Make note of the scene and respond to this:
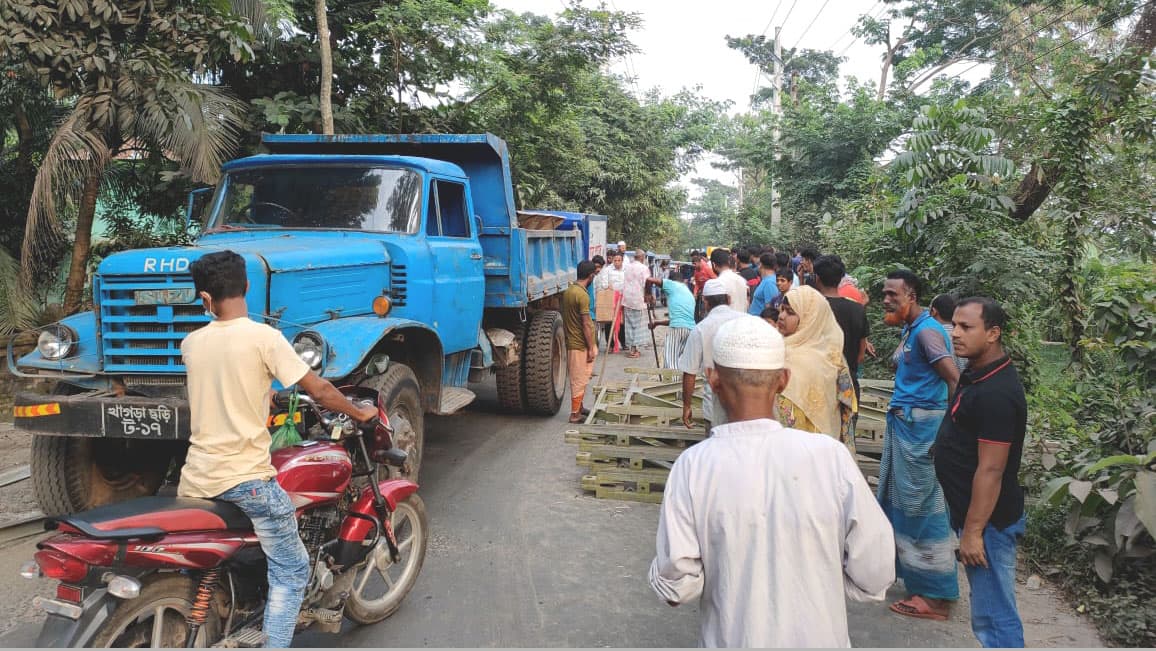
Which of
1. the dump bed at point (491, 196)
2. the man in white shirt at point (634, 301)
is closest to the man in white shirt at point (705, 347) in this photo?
the dump bed at point (491, 196)

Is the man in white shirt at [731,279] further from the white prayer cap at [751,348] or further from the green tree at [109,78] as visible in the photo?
the white prayer cap at [751,348]

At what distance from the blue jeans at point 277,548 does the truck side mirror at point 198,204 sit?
14.0 feet

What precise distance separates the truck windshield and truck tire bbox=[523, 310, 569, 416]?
2.75 metres

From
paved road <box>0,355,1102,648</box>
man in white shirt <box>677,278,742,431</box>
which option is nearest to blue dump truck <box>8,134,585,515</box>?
paved road <box>0,355,1102,648</box>

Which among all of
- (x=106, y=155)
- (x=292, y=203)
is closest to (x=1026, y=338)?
(x=292, y=203)

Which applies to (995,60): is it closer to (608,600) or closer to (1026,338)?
(1026,338)

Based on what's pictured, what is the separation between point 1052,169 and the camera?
7.01 m

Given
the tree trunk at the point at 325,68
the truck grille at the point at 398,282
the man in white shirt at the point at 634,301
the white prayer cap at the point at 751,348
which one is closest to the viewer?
the white prayer cap at the point at 751,348

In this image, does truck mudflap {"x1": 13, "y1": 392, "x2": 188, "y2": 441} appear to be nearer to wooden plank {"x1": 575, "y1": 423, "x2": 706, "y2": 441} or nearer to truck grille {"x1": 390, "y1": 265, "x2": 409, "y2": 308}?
truck grille {"x1": 390, "y1": 265, "x2": 409, "y2": 308}

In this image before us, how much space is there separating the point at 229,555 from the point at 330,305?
97.6 inches

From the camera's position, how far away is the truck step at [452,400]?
234 inches

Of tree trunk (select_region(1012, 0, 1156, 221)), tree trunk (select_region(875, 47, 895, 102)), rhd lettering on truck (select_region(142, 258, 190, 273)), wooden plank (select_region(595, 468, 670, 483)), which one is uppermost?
tree trunk (select_region(875, 47, 895, 102))

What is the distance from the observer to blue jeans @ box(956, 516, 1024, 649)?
3.02 metres

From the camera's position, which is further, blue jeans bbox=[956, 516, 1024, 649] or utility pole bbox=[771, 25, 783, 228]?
utility pole bbox=[771, 25, 783, 228]
